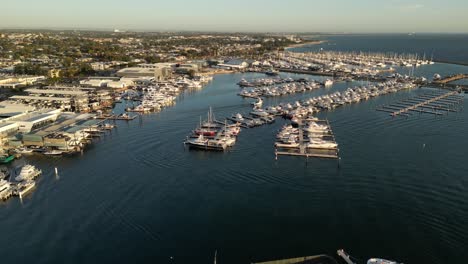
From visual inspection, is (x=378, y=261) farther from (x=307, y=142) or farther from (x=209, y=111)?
(x=209, y=111)

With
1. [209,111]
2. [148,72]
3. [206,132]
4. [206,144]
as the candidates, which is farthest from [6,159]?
[148,72]

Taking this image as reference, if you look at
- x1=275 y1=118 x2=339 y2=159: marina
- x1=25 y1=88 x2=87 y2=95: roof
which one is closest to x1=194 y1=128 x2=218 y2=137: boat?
x1=275 y1=118 x2=339 y2=159: marina

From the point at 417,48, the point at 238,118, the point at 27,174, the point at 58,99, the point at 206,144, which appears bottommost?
the point at 27,174

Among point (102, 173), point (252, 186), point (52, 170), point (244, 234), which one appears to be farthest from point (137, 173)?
point (244, 234)

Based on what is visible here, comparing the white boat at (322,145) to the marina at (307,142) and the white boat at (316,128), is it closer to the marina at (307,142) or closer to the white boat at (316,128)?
the marina at (307,142)

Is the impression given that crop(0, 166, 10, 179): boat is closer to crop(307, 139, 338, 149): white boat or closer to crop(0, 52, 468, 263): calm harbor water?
crop(0, 52, 468, 263): calm harbor water

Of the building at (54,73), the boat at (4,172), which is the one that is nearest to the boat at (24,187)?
the boat at (4,172)
